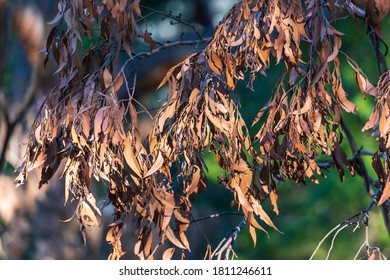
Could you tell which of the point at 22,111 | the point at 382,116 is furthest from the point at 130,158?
the point at 22,111

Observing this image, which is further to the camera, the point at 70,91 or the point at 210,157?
the point at 210,157

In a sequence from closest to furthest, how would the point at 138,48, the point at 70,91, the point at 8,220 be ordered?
the point at 70,91
the point at 8,220
the point at 138,48

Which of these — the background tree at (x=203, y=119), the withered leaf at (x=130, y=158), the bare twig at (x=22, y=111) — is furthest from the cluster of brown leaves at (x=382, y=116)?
the bare twig at (x=22, y=111)

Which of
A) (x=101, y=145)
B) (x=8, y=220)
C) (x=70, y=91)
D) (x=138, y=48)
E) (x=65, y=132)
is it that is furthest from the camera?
(x=138, y=48)

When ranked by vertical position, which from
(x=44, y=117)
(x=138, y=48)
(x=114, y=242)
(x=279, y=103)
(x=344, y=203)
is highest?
(x=138, y=48)

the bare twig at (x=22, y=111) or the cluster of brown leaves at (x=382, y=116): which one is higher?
the bare twig at (x=22, y=111)

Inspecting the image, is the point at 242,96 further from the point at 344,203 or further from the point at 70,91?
the point at 70,91

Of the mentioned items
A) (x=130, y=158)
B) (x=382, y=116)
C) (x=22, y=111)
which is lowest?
(x=382, y=116)

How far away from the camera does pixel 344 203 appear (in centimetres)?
972

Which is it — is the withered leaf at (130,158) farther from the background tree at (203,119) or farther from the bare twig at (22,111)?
the bare twig at (22,111)

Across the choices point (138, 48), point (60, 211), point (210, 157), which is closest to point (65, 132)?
point (60, 211)

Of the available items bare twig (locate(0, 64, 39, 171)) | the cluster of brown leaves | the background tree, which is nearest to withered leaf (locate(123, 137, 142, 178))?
the background tree

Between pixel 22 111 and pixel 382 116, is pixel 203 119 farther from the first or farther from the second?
pixel 22 111

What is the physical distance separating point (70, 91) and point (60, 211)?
461cm
